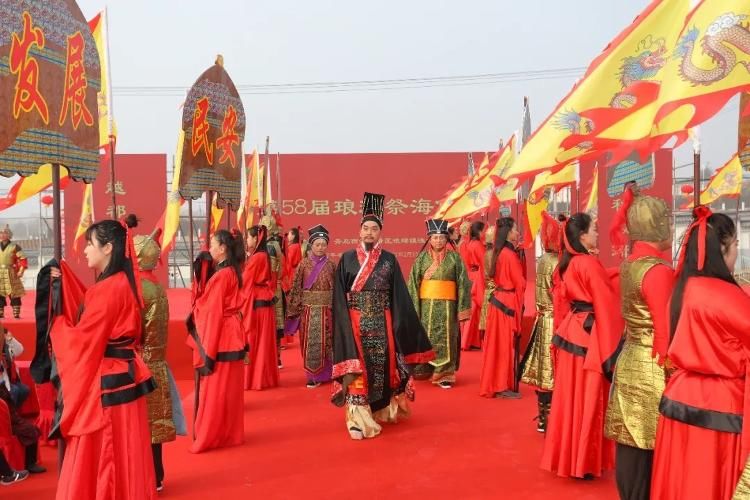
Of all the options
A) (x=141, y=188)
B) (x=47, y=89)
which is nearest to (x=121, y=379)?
(x=47, y=89)

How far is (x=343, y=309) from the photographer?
13.5 ft

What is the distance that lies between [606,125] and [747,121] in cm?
63

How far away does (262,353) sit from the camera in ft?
18.0

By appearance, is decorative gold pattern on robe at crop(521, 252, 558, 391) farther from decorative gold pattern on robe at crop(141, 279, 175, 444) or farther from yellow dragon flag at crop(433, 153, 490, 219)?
yellow dragon flag at crop(433, 153, 490, 219)

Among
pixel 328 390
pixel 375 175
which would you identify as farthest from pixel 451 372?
pixel 375 175

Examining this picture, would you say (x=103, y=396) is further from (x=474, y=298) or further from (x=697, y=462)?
(x=474, y=298)

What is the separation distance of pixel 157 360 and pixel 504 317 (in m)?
2.83

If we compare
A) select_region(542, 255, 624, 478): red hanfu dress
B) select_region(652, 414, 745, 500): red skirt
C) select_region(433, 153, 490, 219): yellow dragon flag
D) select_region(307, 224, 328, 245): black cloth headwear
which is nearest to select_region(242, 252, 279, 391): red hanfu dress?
select_region(307, 224, 328, 245): black cloth headwear

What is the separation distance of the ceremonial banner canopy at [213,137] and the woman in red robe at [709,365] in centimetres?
283

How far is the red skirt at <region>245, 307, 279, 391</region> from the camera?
5.46 meters

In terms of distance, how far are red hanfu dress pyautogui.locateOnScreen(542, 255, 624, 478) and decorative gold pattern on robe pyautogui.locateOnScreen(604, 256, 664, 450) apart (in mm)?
388

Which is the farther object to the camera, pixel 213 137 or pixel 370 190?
pixel 370 190

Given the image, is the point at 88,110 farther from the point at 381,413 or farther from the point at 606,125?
the point at 381,413

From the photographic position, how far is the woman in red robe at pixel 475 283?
272 inches
